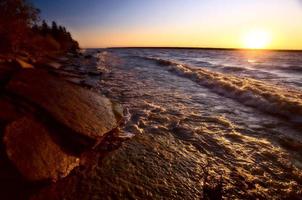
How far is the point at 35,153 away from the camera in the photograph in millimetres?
3146

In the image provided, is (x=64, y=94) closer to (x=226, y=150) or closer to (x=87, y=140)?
(x=87, y=140)

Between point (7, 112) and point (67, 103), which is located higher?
point (7, 112)

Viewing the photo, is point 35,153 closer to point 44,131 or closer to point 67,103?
point 44,131

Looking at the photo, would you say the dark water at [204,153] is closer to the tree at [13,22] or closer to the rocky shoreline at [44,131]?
the rocky shoreline at [44,131]

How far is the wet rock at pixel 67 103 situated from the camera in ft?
13.8

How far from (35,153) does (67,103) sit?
178 cm

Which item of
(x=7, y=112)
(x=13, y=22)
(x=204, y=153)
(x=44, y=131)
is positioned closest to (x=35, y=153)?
(x=44, y=131)

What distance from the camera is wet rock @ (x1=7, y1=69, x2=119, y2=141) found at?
13.8ft

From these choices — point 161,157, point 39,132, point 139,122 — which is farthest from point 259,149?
point 39,132

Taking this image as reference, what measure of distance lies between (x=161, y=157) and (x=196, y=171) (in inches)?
26.2

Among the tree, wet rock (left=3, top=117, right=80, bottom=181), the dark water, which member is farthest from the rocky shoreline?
the tree

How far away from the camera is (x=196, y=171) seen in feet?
12.1

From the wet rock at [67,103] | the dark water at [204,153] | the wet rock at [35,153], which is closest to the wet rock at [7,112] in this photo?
the wet rock at [35,153]

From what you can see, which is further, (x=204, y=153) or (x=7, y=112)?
(x=204, y=153)
